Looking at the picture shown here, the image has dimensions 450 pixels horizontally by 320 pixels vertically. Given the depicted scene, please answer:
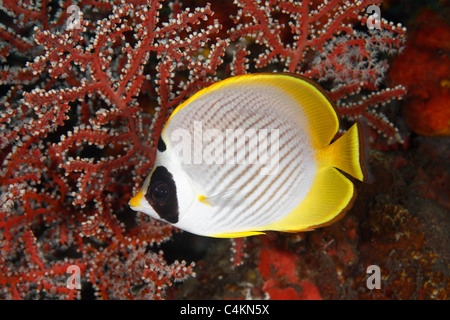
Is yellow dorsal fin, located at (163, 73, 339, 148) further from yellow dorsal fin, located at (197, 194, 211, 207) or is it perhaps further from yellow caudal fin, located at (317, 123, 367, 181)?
yellow dorsal fin, located at (197, 194, 211, 207)

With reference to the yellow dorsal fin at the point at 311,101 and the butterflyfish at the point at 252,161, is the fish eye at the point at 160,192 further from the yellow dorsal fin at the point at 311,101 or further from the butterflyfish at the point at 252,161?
the yellow dorsal fin at the point at 311,101

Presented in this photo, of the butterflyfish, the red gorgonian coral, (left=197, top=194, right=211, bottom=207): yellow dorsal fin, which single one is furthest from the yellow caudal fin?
the red gorgonian coral

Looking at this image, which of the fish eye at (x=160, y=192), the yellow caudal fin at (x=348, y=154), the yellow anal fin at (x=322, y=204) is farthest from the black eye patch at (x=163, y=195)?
Result: the yellow caudal fin at (x=348, y=154)

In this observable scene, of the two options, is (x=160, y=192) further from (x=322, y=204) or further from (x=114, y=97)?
(x=114, y=97)

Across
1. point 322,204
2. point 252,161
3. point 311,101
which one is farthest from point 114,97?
point 322,204

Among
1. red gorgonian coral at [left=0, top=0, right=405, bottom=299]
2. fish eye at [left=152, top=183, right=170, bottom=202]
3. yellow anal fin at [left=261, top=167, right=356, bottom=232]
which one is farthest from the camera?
red gorgonian coral at [left=0, top=0, right=405, bottom=299]

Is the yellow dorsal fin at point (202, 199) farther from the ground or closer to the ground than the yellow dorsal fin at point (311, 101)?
closer to the ground
